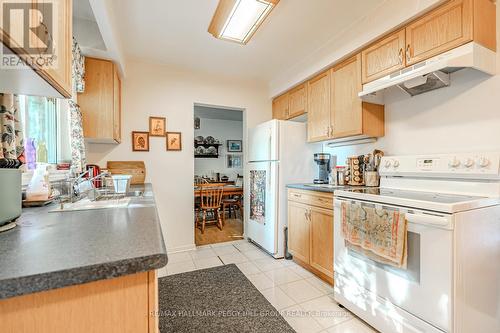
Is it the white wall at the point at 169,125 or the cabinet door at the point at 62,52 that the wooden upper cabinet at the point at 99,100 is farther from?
the cabinet door at the point at 62,52

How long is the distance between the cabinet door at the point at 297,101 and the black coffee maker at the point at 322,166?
631 millimetres

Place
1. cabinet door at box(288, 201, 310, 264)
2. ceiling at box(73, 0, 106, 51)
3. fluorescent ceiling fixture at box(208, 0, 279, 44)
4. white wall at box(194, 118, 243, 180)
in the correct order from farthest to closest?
white wall at box(194, 118, 243, 180) → cabinet door at box(288, 201, 310, 264) → ceiling at box(73, 0, 106, 51) → fluorescent ceiling fixture at box(208, 0, 279, 44)

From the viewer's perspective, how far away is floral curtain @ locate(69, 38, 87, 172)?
1941 millimetres

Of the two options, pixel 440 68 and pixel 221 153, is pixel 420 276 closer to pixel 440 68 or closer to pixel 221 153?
pixel 440 68

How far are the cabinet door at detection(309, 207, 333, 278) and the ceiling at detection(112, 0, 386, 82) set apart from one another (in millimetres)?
1781

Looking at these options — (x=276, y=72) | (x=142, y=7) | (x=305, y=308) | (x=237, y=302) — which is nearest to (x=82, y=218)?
(x=237, y=302)

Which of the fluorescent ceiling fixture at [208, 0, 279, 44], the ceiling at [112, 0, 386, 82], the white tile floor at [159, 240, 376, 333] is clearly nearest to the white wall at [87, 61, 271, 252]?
the ceiling at [112, 0, 386, 82]

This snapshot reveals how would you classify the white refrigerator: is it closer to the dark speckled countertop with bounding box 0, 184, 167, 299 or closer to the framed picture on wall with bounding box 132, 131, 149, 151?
the framed picture on wall with bounding box 132, 131, 149, 151

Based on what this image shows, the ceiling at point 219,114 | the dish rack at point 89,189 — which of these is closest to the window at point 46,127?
the dish rack at point 89,189

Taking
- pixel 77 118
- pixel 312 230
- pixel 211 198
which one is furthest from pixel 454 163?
pixel 211 198

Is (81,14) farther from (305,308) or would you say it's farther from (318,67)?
(305,308)

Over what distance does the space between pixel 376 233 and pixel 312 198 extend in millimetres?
892

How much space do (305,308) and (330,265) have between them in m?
0.47

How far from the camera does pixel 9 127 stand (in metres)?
1.21
